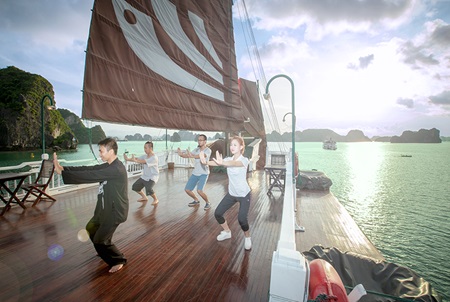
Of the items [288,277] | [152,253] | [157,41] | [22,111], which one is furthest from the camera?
[22,111]

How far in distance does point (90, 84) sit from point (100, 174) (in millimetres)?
1136

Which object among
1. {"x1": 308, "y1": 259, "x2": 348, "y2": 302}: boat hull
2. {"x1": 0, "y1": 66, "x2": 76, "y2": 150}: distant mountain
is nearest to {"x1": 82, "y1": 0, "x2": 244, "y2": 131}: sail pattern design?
{"x1": 308, "y1": 259, "x2": 348, "y2": 302}: boat hull

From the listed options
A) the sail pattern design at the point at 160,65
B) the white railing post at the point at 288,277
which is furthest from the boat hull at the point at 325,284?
the sail pattern design at the point at 160,65

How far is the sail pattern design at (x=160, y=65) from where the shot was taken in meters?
2.62

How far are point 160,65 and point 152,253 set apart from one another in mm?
3239

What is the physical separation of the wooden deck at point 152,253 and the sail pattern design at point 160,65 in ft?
7.41

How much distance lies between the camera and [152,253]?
3.56 meters

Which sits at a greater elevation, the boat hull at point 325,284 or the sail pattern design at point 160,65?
the sail pattern design at point 160,65

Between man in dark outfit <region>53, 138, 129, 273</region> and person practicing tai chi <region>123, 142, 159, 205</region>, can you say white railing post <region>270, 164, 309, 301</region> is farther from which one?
person practicing tai chi <region>123, 142, 159, 205</region>

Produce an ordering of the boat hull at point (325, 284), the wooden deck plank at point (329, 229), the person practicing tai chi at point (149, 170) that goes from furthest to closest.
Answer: the person practicing tai chi at point (149, 170) < the wooden deck plank at point (329, 229) < the boat hull at point (325, 284)

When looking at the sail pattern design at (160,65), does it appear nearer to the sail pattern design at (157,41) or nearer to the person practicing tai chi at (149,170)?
the sail pattern design at (157,41)

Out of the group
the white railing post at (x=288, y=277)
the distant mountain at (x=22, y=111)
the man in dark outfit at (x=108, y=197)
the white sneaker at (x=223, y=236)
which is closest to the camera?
the white railing post at (x=288, y=277)

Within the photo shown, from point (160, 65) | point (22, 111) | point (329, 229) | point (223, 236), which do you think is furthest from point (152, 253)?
point (22, 111)

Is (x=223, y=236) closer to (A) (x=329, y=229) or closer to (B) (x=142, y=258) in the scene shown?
(B) (x=142, y=258)
